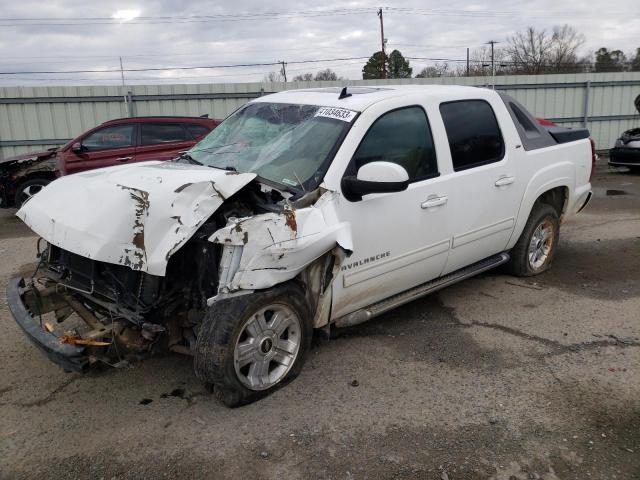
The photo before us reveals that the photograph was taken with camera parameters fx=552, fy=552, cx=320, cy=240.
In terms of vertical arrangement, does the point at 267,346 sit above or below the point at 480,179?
A: below

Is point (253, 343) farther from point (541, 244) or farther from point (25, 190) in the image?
point (25, 190)

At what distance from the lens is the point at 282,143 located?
3.95 meters

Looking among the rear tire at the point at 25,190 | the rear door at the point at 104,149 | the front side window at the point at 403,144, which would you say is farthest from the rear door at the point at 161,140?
the front side window at the point at 403,144

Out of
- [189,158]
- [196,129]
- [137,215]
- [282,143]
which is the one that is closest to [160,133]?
[196,129]

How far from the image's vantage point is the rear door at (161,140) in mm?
9664

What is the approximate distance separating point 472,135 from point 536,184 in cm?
101

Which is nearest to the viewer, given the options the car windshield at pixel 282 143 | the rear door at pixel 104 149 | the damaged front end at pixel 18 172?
the car windshield at pixel 282 143

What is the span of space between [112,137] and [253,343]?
7.54m

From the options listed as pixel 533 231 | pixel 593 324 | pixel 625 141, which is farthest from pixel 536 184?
pixel 625 141

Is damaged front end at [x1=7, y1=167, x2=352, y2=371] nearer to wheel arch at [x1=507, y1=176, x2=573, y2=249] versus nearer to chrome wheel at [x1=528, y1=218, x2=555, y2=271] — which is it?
wheel arch at [x1=507, y1=176, x2=573, y2=249]

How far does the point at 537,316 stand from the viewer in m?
4.79

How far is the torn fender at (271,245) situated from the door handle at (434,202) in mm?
952

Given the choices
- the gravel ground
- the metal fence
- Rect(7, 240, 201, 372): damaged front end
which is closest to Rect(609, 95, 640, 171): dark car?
the metal fence

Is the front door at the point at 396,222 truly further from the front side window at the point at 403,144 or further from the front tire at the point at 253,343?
the front tire at the point at 253,343
